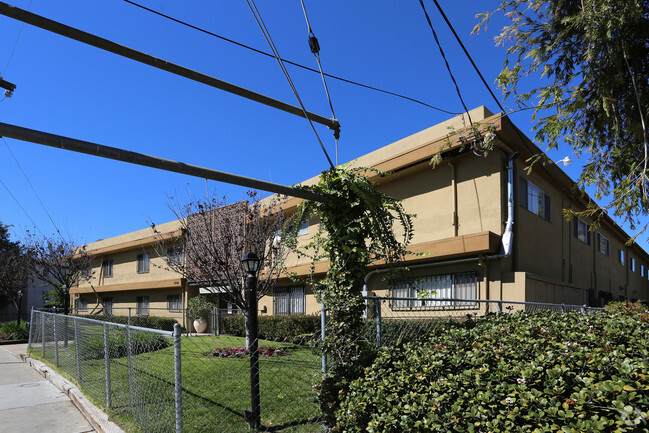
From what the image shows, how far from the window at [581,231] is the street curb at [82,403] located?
16.6 meters

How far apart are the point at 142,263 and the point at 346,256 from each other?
25.3m

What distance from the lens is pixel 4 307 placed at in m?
36.4

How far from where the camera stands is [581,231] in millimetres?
17766

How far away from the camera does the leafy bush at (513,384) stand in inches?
92.8

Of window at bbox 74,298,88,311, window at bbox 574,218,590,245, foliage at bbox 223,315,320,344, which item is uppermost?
window at bbox 574,218,590,245

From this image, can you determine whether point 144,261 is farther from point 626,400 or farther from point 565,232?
point 626,400

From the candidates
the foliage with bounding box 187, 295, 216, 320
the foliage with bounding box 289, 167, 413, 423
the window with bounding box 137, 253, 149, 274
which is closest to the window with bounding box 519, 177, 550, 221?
the foliage with bounding box 289, 167, 413, 423

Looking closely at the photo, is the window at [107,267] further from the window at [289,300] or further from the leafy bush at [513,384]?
the leafy bush at [513,384]

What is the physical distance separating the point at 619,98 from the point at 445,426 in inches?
273

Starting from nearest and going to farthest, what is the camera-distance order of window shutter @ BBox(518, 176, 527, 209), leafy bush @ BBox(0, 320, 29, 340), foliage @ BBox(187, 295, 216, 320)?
window shutter @ BBox(518, 176, 527, 209) < leafy bush @ BBox(0, 320, 29, 340) < foliage @ BBox(187, 295, 216, 320)

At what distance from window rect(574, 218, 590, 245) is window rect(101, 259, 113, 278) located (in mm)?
27618

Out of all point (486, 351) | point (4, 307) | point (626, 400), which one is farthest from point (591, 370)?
point (4, 307)

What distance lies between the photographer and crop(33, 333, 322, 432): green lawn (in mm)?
5223

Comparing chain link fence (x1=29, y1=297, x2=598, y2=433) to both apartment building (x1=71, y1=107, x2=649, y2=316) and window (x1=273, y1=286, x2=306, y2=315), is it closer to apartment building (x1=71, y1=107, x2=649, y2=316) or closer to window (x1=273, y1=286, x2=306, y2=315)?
apartment building (x1=71, y1=107, x2=649, y2=316)
